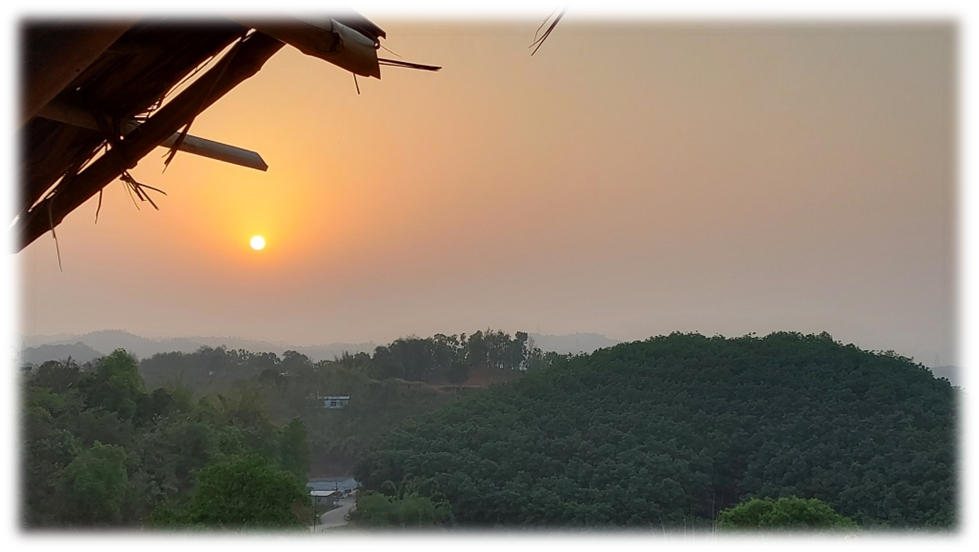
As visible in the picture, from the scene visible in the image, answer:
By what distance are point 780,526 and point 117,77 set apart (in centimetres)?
701

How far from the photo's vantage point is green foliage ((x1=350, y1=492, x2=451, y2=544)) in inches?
372

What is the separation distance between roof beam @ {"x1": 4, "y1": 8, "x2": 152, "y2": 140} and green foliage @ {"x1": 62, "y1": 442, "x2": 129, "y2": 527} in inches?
358

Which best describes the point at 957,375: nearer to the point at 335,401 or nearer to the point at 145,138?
the point at 335,401

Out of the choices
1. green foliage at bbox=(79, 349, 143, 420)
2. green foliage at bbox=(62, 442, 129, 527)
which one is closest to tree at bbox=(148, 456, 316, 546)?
green foliage at bbox=(62, 442, 129, 527)

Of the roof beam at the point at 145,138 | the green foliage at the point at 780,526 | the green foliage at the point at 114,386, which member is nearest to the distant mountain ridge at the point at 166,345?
the green foliage at the point at 114,386

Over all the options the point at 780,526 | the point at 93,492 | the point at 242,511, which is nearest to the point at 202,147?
the point at 242,511

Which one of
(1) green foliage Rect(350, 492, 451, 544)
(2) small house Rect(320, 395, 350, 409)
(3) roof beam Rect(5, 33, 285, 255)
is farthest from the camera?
(2) small house Rect(320, 395, 350, 409)

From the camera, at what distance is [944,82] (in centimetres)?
790

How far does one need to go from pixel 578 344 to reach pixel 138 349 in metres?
5.55

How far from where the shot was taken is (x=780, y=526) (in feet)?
22.4

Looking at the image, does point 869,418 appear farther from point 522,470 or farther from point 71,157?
point 71,157

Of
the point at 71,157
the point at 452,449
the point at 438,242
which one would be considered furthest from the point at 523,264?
the point at 71,157

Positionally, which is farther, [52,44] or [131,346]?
[131,346]

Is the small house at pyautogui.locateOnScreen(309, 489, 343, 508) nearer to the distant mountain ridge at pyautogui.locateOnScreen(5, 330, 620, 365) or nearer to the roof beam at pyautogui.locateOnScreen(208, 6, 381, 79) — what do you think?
the distant mountain ridge at pyautogui.locateOnScreen(5, 330, 620, 365)
